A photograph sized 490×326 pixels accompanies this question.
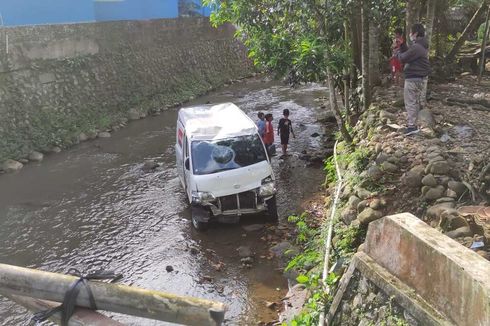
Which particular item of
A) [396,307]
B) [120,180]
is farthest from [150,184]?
[396,307]

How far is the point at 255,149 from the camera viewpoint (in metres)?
9.31

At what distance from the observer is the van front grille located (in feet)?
28.9

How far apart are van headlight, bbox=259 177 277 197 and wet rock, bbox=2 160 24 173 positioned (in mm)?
8981

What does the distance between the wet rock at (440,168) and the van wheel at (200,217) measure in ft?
14.3

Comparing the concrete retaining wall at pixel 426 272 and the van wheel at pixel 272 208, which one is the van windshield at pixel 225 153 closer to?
the van wheel at pixel 272 208

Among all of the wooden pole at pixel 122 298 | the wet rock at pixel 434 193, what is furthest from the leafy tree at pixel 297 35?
the wooden pole at pixel 122 298

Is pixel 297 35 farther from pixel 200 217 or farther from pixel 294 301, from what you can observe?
pixel 294 301

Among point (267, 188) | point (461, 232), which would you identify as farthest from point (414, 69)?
point (461, 232)

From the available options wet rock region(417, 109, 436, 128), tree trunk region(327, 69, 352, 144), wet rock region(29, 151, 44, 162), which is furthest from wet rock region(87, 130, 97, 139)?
wet rock region(417, 109, 436, 128)

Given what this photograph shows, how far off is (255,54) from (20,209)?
22.9 ft

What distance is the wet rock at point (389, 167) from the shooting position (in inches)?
281

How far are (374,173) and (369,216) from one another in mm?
1206

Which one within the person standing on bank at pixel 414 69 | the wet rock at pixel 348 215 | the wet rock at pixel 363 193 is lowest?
the wet rock at pixel 348 215

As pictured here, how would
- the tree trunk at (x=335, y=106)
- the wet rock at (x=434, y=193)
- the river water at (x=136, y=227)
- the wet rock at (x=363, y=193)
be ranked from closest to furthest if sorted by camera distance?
1. the wet rock at (x=434, y=193)
2. the wet rock at (x=363, y=193)
3. the river water at (x=136, y=227)
4. the tree trunk at (x=335, y=106)
